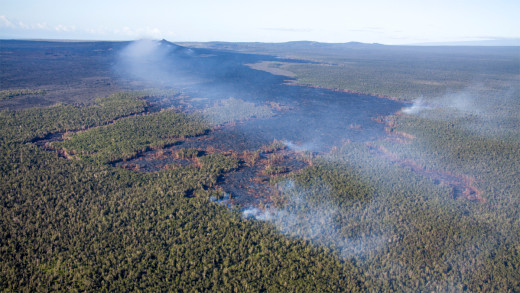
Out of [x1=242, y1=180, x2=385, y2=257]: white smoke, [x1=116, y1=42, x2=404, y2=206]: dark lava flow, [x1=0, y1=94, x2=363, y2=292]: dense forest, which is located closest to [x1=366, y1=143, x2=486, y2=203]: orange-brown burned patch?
[x1=116, y1=42, x2=404, y2=206]: dark lava flow

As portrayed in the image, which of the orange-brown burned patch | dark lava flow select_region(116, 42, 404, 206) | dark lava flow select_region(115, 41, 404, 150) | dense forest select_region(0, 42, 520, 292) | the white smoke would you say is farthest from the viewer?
dark lava flow select_region(115, 41, 404, 150)

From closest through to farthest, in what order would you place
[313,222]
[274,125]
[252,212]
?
[313,222] → [252,212] → [274,125]

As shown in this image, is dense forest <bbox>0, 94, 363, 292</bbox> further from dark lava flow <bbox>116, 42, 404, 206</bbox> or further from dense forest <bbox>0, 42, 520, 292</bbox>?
dark lava flow <bbox>116, 42, 404, 206</bbox>

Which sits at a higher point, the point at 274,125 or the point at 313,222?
the point at 274,125

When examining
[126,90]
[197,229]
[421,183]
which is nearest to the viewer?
[197,229]

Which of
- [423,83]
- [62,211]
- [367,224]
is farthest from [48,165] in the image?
[423,83]

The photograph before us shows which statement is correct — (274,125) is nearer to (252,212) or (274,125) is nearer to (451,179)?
(451,179)

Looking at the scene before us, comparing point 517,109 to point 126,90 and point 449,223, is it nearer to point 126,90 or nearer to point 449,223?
point 449,223

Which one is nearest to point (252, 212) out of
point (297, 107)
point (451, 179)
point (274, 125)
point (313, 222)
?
point (313, 222)
